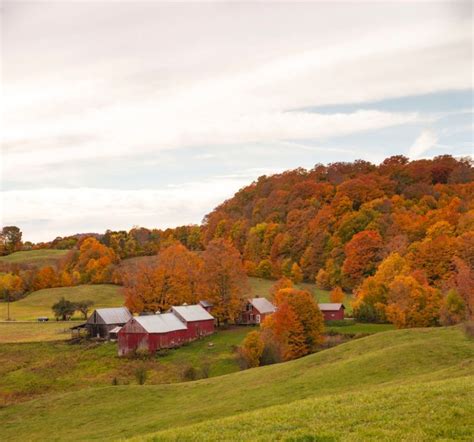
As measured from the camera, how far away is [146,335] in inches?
2734

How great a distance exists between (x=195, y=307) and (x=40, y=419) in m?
47.1

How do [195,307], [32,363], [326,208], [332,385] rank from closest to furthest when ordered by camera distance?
[332,385], [32,363], [195,307], [326,208]

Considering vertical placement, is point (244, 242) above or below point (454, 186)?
below

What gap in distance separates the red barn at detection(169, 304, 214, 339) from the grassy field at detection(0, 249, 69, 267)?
97609 millimetres

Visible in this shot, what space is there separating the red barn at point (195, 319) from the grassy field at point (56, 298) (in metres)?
32.2

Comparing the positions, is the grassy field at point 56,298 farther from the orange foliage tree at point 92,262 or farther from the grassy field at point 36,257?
the grassy field at point 36,257

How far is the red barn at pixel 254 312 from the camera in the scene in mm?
87562

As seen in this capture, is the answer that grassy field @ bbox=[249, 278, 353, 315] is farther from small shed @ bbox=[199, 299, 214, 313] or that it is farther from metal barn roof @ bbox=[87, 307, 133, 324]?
metal barn roof @ bbox=[87, 307, 133, 324]

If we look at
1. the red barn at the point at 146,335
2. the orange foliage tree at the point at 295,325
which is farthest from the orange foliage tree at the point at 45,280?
the orange foliage tree at the point at 295,325

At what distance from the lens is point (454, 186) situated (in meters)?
142

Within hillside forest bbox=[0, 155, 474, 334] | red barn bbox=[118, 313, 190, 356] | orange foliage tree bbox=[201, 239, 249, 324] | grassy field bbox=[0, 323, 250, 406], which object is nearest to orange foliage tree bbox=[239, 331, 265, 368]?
grassy field bbox=[0, 323, 250, 406]

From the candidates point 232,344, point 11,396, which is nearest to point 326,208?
point 232,344

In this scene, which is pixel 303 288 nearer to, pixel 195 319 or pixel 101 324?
pixel 195 319

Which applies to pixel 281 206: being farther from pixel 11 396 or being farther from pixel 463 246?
pixel 11 396
